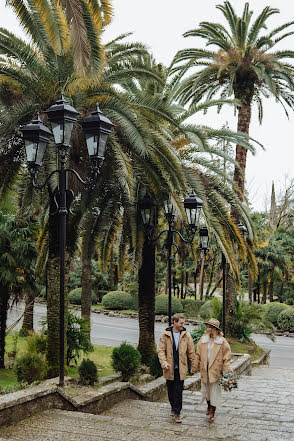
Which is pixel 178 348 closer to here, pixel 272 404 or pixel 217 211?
pixel 272 404

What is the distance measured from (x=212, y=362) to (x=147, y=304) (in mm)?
7069

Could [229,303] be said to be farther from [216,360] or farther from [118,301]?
[118,301]

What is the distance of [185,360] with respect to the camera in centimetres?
710

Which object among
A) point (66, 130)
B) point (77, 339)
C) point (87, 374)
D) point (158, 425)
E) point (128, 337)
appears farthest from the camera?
point (128, 337)

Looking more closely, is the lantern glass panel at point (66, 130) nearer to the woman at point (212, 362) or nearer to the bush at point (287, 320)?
the woman at point (212, 362)

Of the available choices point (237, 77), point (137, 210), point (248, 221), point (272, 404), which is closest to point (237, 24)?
point (237, 77)

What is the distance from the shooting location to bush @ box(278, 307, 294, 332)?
33.1 metres

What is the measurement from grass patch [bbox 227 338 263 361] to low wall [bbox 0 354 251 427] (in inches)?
347

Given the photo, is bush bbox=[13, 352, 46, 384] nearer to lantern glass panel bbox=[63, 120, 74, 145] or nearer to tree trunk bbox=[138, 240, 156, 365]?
lantern glass panel bbox=[63, 120, 74, 145]

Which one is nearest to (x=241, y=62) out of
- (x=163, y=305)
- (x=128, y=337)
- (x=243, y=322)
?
(x=243, y=322)

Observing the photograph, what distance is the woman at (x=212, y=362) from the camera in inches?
280

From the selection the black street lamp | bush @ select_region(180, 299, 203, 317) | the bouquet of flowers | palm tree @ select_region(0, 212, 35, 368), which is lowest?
bush @ select_region(180, 299, 203, 317)

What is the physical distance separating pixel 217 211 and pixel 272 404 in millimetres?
5977

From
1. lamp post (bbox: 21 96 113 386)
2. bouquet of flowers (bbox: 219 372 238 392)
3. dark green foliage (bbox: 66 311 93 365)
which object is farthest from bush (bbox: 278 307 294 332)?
lamp post (bbox: 21 96 113 386)
